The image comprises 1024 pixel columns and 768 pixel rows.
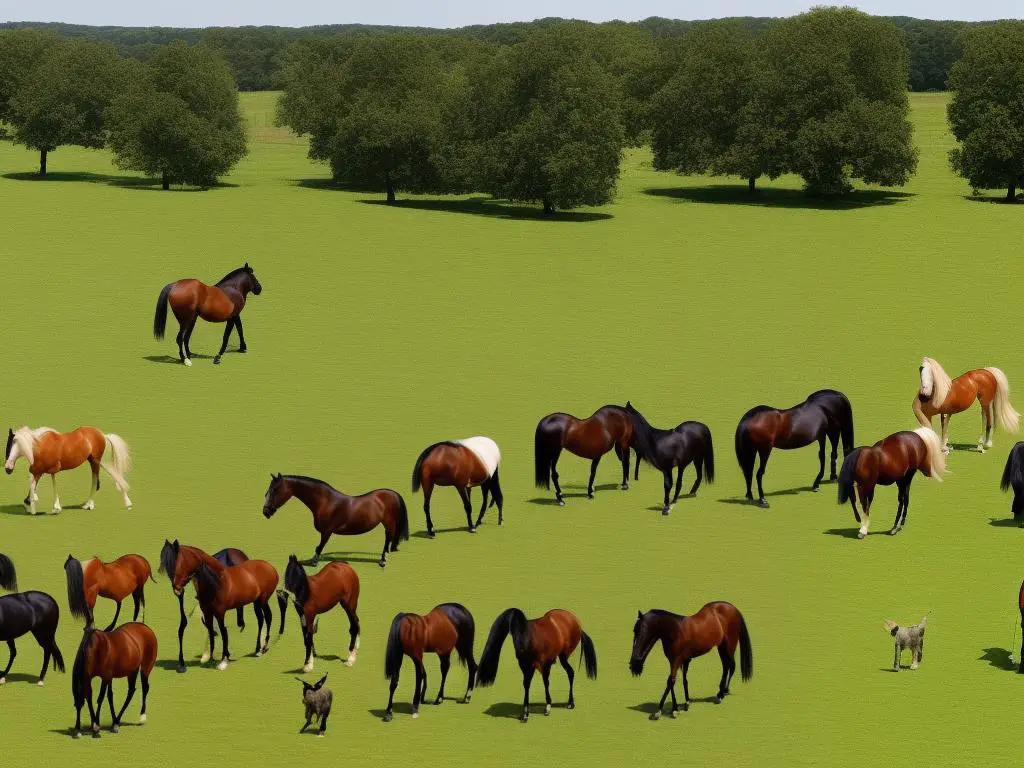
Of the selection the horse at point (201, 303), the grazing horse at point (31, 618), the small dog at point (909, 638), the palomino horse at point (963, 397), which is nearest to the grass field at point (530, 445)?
the small dog at point (909, 638)

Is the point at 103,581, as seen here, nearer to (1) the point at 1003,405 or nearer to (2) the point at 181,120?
(1) the point at 1003,405

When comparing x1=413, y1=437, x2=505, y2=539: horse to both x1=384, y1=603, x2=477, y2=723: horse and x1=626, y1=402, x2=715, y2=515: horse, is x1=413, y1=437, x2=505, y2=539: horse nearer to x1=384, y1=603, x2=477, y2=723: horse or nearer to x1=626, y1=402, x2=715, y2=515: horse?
x1=626, y1=402, x2=715, y2=515: horse

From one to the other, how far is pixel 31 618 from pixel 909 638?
12.3 m

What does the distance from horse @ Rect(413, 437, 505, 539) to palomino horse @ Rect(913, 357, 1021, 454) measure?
1059cm

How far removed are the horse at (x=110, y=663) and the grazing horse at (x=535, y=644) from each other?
4.42 meters

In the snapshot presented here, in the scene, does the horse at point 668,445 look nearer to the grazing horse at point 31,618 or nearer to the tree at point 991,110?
the grazing horse at point 31,618

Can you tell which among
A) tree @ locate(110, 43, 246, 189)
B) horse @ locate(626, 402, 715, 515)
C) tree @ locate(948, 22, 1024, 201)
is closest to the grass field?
horse @ locate(626, 402, 715, 515)

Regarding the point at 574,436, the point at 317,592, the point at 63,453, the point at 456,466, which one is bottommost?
the point at 317,592

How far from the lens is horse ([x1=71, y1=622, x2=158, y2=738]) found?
20.0m

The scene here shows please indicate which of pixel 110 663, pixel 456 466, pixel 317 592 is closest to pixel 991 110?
pixel 456 466

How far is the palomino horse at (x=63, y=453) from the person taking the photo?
30.7 metres

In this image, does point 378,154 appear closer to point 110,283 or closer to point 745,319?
point 110,283

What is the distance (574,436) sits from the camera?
106ft

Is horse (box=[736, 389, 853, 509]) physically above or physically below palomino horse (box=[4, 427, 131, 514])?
above
